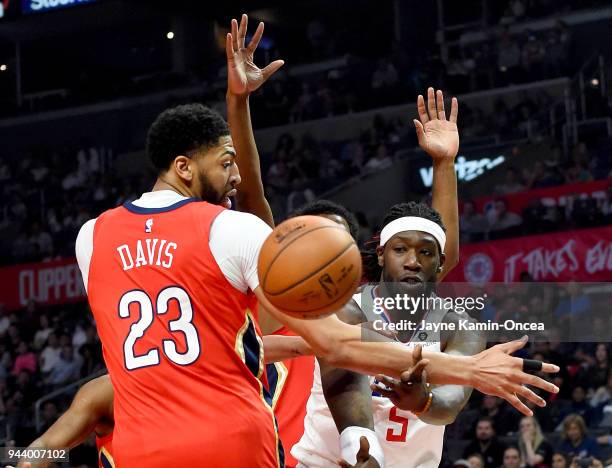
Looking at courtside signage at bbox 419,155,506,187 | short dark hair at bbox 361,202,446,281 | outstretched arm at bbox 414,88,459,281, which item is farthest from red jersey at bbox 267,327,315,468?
courtside signage at bbox 419,155,506,187

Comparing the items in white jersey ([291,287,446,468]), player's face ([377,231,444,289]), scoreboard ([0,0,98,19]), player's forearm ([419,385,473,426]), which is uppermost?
scoreboard ([0,0,98,19])

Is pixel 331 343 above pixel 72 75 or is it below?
below

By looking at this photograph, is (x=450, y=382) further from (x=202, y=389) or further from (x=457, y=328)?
(x=457, y=328)

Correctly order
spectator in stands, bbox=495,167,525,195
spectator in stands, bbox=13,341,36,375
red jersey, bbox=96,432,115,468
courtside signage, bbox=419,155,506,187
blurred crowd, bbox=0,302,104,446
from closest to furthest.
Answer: red jersey, bbox=96,432,115,468, blurred crowd, bbox=0,302,104,446, spectator in stands, bbox=495,167,525,195, spectator in stands, bbox=13,341,36,375, courtside signage, bbox=419,155,506,187

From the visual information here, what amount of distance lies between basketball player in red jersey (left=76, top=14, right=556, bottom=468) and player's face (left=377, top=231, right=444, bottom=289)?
115 cm

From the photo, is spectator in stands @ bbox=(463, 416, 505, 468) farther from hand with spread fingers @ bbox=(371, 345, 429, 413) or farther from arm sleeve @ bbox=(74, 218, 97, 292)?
arm sleeve @ bbox=(74, 218, 97, 292)

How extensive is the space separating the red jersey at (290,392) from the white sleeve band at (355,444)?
3.36 ft

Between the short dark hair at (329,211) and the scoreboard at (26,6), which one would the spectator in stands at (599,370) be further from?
the scoreboard at (26,6)

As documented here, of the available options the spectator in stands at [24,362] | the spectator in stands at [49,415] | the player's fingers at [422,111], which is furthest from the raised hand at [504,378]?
the spectator in stands at [24,362]

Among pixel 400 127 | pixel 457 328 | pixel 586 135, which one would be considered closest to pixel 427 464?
pixel 457 328

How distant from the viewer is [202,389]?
3326 mm

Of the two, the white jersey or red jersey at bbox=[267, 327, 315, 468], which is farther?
red jersey at bbox=[267, 327, 315, 468]

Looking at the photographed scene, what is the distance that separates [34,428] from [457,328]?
9.85 metres

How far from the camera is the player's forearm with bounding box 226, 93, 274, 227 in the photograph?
15.4 feet
